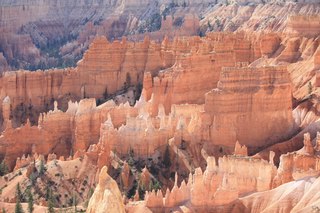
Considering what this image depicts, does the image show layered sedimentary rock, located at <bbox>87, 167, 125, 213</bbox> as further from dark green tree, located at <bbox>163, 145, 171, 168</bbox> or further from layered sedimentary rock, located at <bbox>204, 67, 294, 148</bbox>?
layered sedimentary rock, located at <bbox>204, 67, 294, 148</bbox>

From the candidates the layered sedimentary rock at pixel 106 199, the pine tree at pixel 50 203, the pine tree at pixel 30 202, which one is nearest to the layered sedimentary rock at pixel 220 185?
the layered sedimentary rock at pixel 106 199

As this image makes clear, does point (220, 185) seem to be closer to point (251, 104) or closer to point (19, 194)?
point (19, 194)

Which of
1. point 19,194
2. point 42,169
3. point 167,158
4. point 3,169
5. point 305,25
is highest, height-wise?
point 305,25

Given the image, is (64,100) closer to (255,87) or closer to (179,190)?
(255,87)

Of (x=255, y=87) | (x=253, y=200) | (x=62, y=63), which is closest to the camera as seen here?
(x=253, y=200)

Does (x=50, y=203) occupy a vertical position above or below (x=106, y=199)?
below

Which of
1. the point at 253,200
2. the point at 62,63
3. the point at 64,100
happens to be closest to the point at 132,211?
the point at 253,200

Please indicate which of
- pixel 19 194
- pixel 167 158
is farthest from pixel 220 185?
pixel 19 194

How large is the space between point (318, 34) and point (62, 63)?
1871 inches

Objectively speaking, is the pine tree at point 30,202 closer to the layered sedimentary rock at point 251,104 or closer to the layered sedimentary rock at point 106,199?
the layered sedimentary rock at point 106,199

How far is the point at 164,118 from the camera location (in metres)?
59.3

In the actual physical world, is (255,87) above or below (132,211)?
above

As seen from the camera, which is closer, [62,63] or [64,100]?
[64,100]

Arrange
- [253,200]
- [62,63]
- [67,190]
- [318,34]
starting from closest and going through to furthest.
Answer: [253,200], [67,190], [318,34], [62,63]
